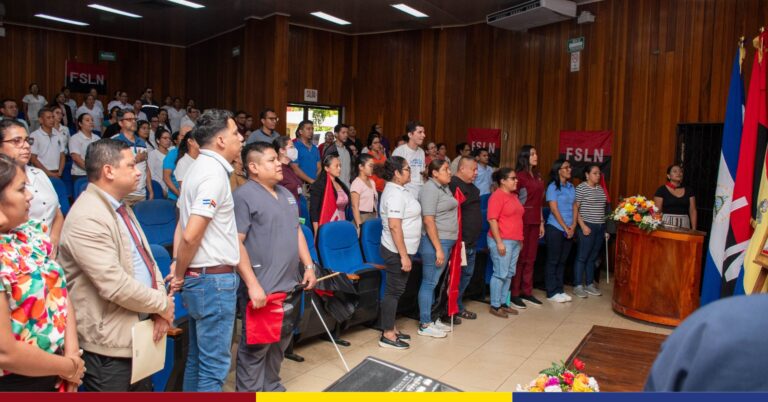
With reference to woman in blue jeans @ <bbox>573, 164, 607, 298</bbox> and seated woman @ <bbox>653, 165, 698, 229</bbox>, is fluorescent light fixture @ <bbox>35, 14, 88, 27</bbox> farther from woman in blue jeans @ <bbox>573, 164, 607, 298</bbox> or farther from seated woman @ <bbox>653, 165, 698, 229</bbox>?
seated woman @ <bbox>653, 165, 698, 229</bbox>

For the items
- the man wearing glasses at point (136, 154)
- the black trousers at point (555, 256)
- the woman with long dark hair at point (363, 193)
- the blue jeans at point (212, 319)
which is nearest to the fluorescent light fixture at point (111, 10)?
the man wearing glasses at point (136, 154)

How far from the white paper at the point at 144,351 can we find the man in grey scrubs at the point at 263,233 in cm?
81

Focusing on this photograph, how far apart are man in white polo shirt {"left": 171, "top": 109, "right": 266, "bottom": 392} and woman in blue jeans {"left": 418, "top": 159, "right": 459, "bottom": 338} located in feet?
7.07

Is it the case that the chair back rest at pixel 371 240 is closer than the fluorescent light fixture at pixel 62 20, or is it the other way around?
the chair back rest at pixel 371 240

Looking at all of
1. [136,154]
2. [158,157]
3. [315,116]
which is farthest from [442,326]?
[315,116]

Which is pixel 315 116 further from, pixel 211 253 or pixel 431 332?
pixel 211 253

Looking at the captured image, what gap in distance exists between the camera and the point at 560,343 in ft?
16.1

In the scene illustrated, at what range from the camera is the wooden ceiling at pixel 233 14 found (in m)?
9.73

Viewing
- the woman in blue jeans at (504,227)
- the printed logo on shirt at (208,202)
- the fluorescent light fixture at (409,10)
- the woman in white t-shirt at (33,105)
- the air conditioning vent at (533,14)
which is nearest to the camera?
the printed logo on shirt at (208,202)

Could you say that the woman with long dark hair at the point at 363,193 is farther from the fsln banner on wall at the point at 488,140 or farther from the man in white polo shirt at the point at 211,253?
the fsln banner on wall at the point at 488,140

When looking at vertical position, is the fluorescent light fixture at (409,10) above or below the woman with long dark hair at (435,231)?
above

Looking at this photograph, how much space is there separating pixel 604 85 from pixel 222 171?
6893mm

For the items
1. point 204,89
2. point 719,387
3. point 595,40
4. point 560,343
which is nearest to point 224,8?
point 204,89

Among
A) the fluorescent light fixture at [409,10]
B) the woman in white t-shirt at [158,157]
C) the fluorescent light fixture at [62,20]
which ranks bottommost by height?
the woman in white t-shirt at [158,157]
